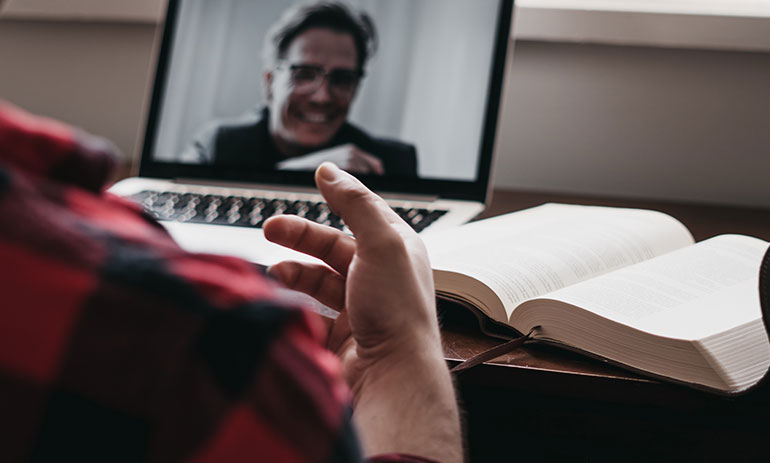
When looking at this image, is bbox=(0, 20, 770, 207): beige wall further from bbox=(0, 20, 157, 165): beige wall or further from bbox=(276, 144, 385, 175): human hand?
bbox=(0, 20, 157, 165): beige wall

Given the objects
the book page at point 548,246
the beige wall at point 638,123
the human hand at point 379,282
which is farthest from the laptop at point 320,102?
the human hand at point 379,282

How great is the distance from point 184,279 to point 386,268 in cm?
25

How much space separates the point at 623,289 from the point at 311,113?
502 millimetres

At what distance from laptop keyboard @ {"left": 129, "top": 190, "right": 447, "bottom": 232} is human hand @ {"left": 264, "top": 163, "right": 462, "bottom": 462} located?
1.02 feet

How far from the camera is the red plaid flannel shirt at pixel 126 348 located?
18cm

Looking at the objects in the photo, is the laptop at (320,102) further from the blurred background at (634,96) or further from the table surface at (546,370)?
the table surface at (546,370)

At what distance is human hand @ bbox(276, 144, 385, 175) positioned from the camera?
0.92 metres

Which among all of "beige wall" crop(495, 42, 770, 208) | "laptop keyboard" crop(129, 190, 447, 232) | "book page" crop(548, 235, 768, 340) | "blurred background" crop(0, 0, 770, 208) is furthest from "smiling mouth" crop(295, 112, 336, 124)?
"book page" crop(548, 235, 768, 340)

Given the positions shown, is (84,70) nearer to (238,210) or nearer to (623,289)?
(238,210)

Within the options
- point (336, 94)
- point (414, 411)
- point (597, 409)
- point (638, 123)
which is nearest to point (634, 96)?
point (638, 123)

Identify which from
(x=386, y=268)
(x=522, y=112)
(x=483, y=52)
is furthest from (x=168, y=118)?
(x=386, y=268)

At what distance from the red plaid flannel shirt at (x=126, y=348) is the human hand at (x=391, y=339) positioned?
0.22m

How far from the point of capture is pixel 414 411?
1.34 feet

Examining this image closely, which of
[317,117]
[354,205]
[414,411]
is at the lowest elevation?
[414,411]
